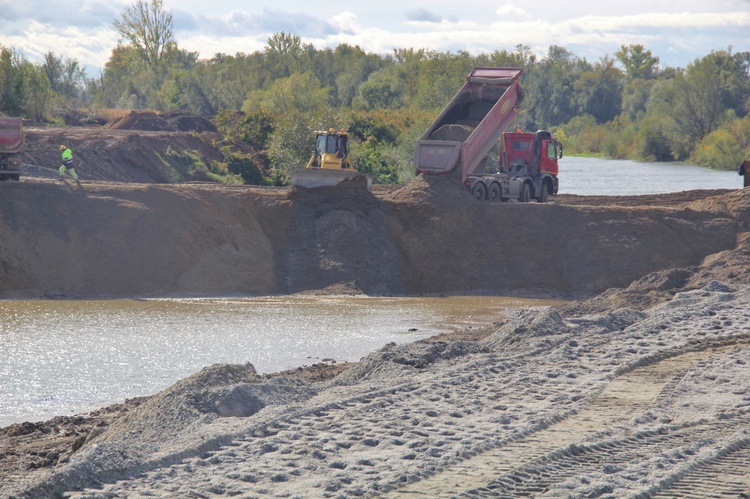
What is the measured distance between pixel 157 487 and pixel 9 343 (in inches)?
338

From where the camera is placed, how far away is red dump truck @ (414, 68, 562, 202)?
23.2 m

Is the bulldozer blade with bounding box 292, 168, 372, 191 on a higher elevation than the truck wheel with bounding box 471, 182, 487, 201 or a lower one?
higher

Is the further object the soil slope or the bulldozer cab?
the bulldozer cab

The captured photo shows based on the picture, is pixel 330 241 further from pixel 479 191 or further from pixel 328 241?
pixel 479 191

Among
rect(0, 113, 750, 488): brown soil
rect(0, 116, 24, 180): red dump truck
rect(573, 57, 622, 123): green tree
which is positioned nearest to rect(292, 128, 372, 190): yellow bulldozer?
rect(0, 113, 750, 488): brown soil

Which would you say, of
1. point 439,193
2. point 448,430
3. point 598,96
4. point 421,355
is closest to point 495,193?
point 439,193

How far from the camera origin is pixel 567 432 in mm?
8789

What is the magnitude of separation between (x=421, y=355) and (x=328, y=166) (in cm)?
1278

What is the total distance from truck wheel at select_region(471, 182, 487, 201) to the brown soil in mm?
722

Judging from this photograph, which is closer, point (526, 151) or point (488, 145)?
point (488, 145)

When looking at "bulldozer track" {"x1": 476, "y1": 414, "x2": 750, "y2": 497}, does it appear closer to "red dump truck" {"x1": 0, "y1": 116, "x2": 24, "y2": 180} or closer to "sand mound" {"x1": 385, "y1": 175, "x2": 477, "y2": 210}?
"sand mound" {"x1": 385, "y1": 175, "x2": 477, "y2": 210}

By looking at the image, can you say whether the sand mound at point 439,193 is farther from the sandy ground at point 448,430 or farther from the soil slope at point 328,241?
the sandy ground at point 448,430

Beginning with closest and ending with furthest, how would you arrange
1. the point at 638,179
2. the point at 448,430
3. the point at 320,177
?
1. the point at 448,430
2. the point at 320,177
3. the point at 638,179

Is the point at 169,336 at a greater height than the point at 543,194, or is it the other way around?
the point at 543,194
